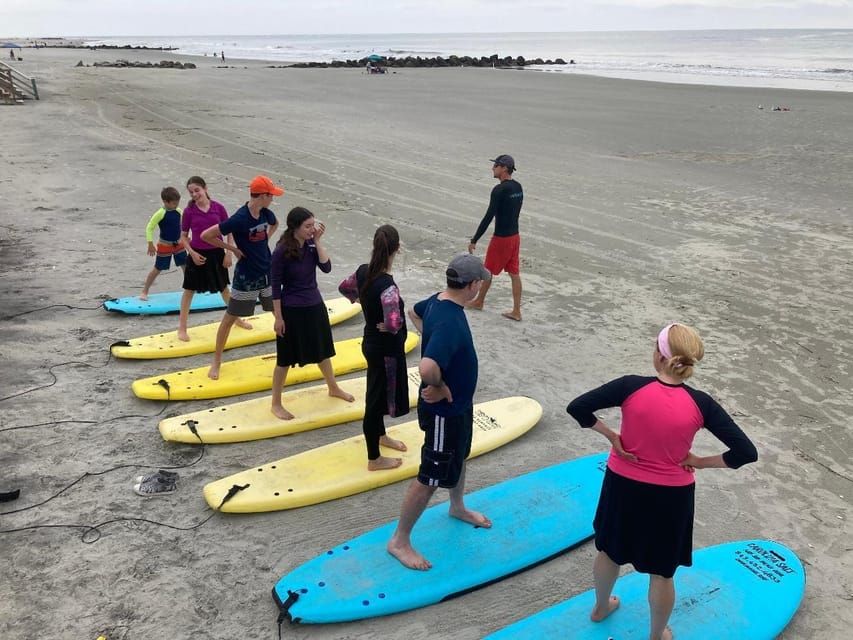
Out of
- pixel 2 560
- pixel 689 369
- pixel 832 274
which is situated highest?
pixel 689 369

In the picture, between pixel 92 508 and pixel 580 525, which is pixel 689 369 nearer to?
pixel 580 525

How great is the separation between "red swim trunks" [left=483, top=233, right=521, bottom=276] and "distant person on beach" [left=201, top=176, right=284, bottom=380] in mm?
2996

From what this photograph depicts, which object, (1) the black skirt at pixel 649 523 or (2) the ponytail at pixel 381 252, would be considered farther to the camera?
(2) the ponytail at pixel 381 252

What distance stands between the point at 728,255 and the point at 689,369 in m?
8.62

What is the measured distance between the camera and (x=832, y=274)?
9562mm

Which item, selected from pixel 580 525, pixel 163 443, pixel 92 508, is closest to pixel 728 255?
pixel 580 525

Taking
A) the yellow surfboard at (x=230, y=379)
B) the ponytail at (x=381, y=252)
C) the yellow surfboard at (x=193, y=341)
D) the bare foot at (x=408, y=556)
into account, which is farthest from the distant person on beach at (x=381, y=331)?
the yellow surfboard at (x=193, y=341)

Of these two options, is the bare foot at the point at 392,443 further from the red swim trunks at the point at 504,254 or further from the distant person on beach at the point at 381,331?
the red swim trunks at the point at 504,254

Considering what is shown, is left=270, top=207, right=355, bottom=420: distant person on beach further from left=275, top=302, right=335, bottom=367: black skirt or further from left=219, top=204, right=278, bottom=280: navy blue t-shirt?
left=219, top=204, right=278, bottom=280: navy blue t-shirt

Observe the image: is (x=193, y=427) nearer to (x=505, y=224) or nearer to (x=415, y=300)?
(x=415, y=300)

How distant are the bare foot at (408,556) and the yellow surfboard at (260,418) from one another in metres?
1.84

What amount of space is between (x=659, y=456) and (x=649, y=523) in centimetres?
36

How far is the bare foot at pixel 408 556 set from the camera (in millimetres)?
3949

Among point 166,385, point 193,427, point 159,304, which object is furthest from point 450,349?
point 159,304
